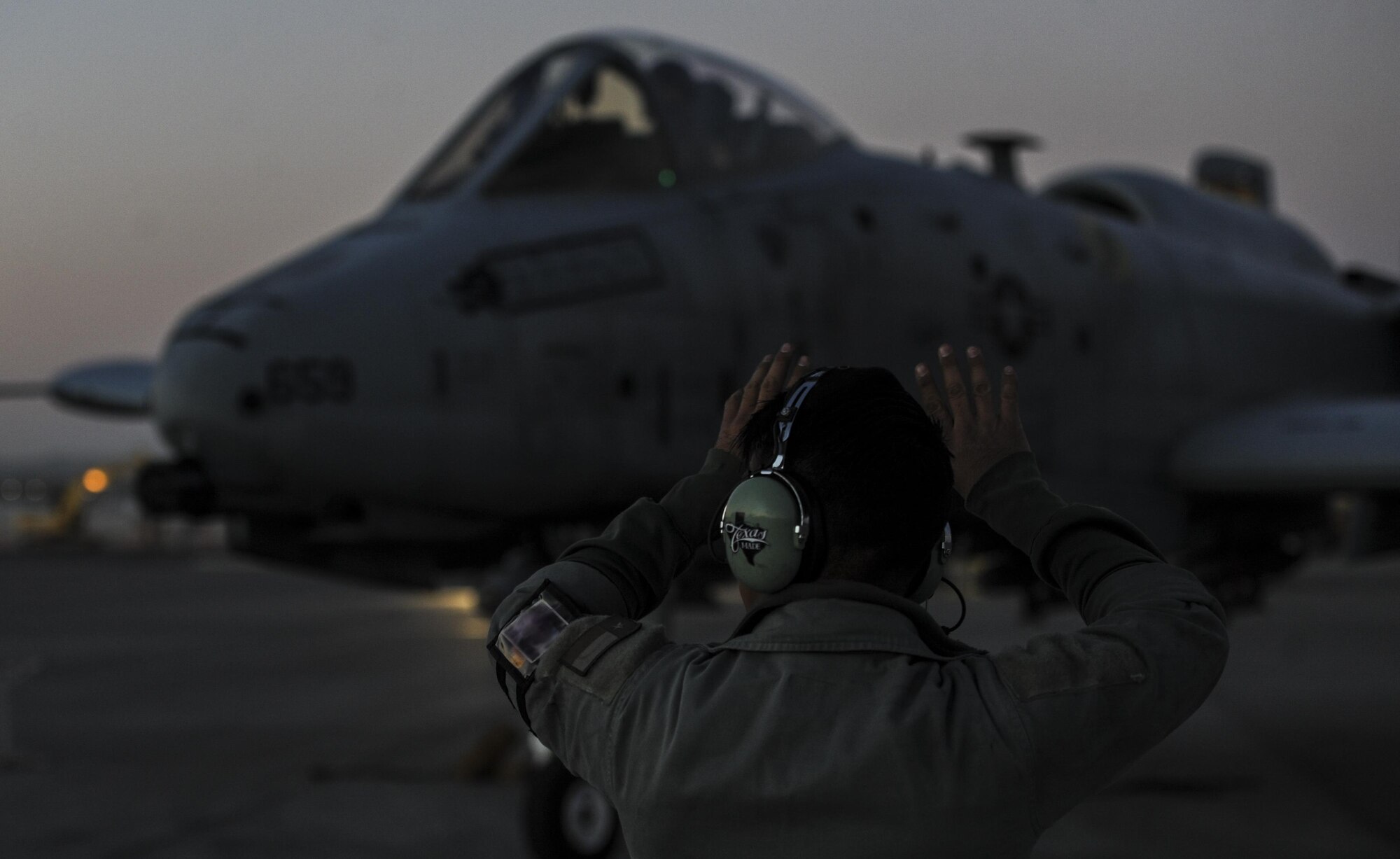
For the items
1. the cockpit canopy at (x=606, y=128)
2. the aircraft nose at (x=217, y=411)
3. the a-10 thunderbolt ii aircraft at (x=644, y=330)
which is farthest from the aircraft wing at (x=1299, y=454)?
the aircraft nose at (x=217, y=411)

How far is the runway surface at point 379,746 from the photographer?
6574 mm

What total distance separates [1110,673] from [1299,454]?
6071mm

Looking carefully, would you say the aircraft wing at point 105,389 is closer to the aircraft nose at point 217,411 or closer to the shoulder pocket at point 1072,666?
the aircraft nose at point 217,411

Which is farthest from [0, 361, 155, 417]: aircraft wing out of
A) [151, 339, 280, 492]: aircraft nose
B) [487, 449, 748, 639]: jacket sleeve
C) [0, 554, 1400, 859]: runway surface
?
[487, 449, 748, 639]: jacket sleeve

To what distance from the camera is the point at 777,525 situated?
1.33 meters

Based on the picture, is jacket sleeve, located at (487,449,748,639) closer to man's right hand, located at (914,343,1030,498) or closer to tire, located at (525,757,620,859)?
man's right hand, located at (914,343,1030,498)

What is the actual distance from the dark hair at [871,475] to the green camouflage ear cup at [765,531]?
0.02m

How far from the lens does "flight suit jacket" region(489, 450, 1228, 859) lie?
1251 mm

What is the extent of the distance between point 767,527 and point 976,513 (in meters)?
0.30

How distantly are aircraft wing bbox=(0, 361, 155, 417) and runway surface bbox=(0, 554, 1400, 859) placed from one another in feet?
7.25

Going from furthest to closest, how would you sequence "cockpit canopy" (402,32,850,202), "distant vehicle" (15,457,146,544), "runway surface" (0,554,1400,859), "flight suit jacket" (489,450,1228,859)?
"distant vehicle" (15,457,146,544) < "runway surface" (0,554,1400,859) < "cockpit canopy" (402,32,850,202) < "flight suit jacket" (489,450,1228,859)

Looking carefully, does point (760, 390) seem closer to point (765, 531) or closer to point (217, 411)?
point (765, 531)

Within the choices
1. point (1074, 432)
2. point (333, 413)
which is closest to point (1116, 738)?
point (333, 413)

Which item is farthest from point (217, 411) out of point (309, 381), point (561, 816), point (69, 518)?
point (69, 518)
